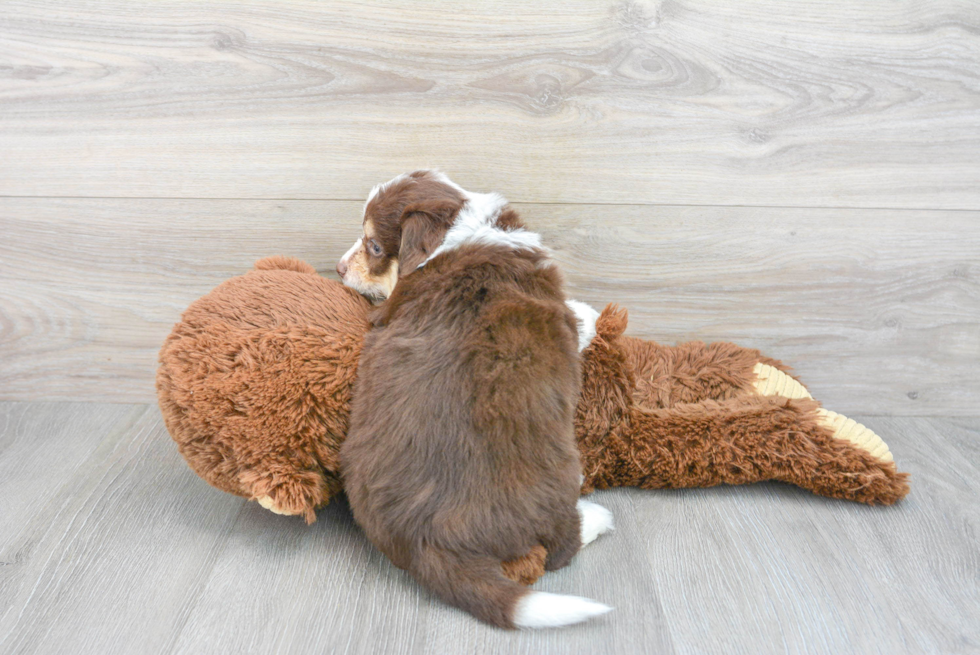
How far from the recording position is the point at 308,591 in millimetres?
1234

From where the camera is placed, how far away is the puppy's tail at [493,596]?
110 cm

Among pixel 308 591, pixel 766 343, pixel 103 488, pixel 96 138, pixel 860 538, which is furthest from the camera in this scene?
pixel 766 343

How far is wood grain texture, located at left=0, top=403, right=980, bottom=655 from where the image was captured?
113 centimetres

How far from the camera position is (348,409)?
4.27 ft

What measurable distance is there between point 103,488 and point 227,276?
570 millimetres

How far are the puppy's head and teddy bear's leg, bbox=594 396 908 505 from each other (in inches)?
23.4

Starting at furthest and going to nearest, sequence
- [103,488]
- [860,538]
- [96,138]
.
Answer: [96,138]
[103,488]
[860,538]

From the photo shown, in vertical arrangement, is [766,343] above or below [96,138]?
below

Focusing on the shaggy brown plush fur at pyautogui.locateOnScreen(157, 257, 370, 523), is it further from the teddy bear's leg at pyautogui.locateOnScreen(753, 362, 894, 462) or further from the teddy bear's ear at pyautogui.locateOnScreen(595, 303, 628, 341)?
the teddy bear's leg at pyautogui.locateOnScreen(753, 362, 894, 462)

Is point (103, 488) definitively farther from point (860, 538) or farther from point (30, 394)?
point (860, 538)

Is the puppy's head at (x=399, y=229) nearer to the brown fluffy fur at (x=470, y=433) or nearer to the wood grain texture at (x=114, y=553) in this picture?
the brown fluffy fur at (x=470, y=433)

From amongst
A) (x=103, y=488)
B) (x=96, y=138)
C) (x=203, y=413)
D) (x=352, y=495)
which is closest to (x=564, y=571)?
(x=352, y=495)

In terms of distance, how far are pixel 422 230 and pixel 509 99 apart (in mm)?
491

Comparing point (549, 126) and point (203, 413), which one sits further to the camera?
point (549, 126)
